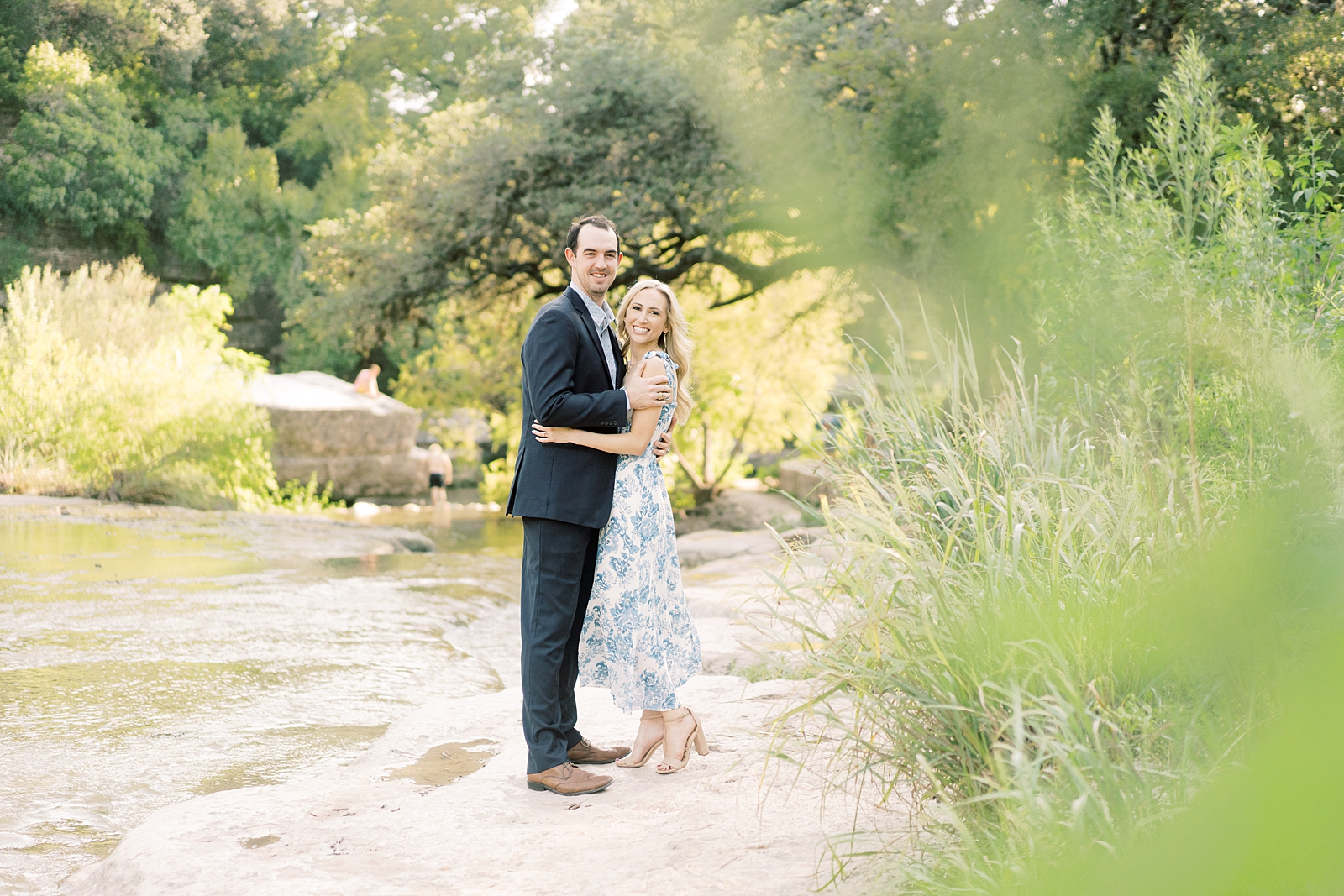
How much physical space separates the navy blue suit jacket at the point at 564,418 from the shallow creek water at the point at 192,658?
4.69 feet

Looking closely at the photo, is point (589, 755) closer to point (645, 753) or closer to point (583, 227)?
point (645, 753)

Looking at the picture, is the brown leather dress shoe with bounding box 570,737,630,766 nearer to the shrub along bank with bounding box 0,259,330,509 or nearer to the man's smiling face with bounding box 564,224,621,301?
the man's smiling face with bounding box 564,224,621,301

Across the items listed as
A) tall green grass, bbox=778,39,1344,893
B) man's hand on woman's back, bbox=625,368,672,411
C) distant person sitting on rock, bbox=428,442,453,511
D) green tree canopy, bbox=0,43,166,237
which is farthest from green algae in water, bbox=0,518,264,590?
green tree canopy, bbox=0,43,166,237

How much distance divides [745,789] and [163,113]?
30.8 metres

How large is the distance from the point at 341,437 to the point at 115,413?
23.6ft

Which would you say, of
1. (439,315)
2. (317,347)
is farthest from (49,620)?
(317,347)

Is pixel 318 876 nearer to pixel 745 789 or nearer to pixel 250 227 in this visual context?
pixel 745 789

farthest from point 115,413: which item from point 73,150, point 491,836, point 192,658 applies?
point 73,150

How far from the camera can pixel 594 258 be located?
3.36 m

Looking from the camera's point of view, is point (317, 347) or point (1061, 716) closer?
point (1061, 716)

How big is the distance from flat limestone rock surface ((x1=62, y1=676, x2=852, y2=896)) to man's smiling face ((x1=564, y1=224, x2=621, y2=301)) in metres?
1.48

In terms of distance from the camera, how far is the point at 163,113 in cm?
2886

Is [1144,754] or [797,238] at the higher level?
[797,238]

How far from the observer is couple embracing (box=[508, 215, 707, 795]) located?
3.18 metres
